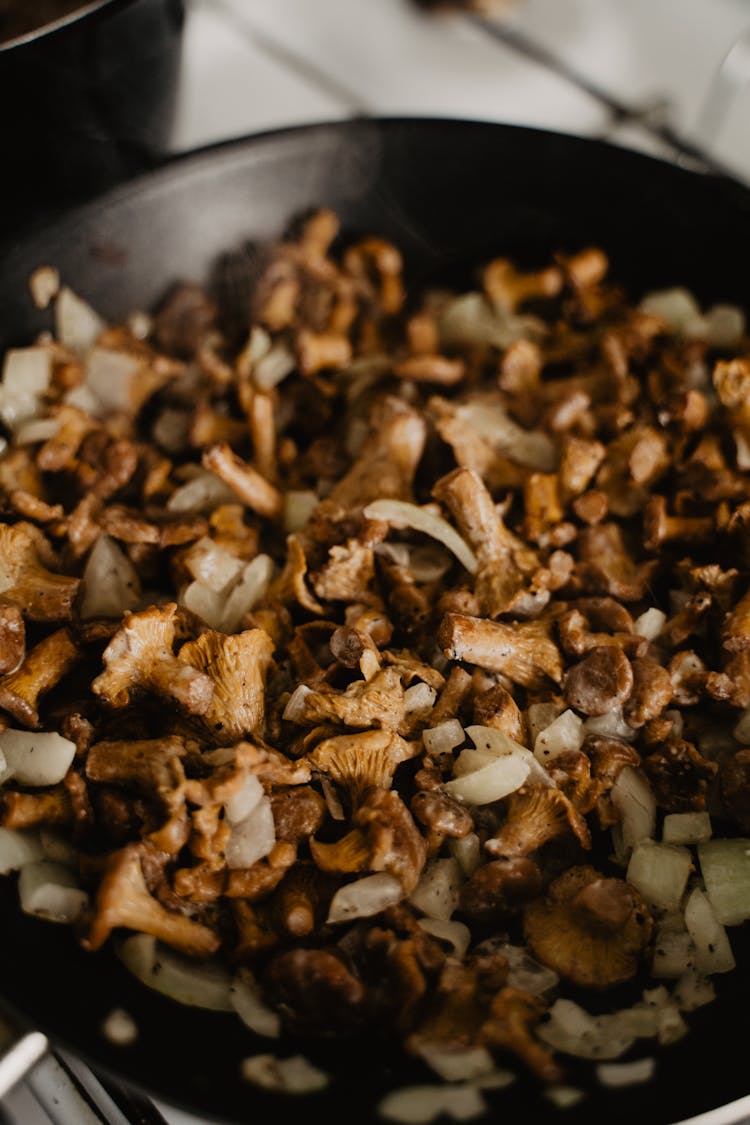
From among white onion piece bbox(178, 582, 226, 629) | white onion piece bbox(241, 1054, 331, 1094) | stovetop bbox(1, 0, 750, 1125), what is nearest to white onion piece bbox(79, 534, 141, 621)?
white onion piece bbox(178, 582, 226, 629)

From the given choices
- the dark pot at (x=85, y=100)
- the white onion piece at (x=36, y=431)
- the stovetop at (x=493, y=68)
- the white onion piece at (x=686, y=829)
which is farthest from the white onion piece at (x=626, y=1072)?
the stovetop at (x=493, y=68)

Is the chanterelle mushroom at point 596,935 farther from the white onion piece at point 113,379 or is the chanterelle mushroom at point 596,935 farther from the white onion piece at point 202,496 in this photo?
the white onion piece at point 113,379

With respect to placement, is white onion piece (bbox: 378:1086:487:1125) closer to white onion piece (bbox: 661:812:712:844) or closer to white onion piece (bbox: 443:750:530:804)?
white onion piece (bbox: 443:750:530:804)

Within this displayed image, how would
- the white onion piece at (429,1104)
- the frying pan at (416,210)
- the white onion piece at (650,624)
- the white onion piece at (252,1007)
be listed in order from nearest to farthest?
the white onion piece at (429,1104)
the white onion piece at (252,1007)
the white onion piece at (650,624)
the frying pan at (416,210)

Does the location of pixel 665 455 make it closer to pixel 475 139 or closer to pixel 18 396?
pixel 475 139

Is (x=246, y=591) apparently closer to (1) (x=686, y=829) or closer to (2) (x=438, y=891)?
(2) (x=438, y=891)

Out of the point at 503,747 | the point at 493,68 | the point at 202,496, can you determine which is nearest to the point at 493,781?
the point at 503,747
